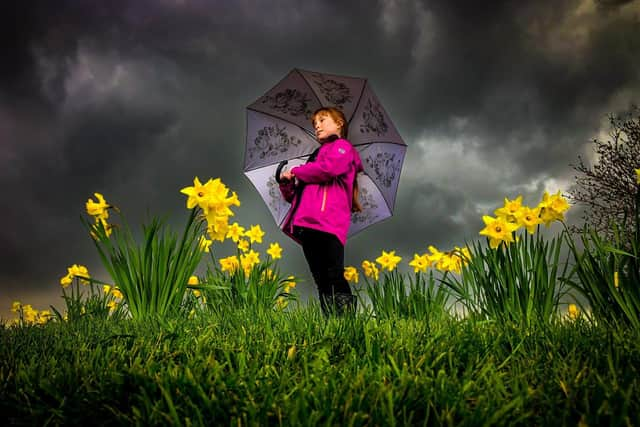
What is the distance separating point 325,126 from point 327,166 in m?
0.60

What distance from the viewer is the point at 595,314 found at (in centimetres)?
276

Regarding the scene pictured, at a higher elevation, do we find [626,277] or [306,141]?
[306,141]

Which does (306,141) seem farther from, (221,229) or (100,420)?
(100,420)

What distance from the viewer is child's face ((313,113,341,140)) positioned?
471 cm

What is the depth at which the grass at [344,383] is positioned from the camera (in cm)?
133

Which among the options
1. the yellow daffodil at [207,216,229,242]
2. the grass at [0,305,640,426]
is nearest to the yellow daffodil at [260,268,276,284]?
the yellow daffodil at [207,216,229,242]

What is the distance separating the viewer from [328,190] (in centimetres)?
444

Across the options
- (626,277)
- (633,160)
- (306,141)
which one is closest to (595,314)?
(626,277)

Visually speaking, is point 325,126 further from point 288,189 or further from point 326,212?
point 326,212

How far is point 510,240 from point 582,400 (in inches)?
67.0

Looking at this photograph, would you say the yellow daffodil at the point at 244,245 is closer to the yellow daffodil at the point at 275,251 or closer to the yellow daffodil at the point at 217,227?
the yellow daffodil at the point at 275,251

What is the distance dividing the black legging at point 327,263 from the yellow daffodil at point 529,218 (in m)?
1.72

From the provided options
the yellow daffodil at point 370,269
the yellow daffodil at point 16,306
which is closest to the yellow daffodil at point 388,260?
the yellow daffodil at point 370,269

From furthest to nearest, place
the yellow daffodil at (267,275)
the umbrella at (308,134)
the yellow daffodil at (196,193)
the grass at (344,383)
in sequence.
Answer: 1. the umbrella at (308,134)
2. the yellow daffodil at (267,275)
3. the yellow daffodil at (196,193)
4. the grass at (344,383)
